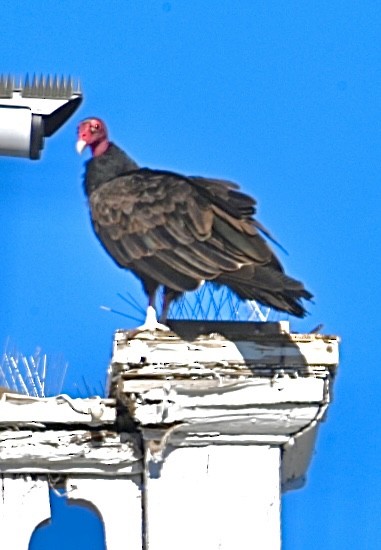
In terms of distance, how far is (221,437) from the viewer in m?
10.4

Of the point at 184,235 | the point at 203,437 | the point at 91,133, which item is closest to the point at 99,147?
the point at 91,133

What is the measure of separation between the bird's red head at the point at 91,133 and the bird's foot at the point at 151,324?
7.20 ft

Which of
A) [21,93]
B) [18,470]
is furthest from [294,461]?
[21,93]

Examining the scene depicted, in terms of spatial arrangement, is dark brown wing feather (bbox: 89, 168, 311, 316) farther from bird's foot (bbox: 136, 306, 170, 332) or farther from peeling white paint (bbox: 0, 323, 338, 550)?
peeling white paint (bbox: 0, 323, 338, 550)

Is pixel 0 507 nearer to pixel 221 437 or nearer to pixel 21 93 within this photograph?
pixel 221 437

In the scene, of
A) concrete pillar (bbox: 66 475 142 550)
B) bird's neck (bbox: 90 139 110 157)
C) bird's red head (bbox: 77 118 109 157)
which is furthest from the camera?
bird's red head (bbox: 77 118 109 157)

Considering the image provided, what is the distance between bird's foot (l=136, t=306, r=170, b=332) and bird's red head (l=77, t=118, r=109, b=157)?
2.19m

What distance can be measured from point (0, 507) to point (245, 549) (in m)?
1.51

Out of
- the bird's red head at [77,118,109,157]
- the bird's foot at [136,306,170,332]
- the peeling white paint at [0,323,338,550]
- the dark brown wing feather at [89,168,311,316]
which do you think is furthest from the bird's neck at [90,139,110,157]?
the peeling white paint at [0,323,338,550]

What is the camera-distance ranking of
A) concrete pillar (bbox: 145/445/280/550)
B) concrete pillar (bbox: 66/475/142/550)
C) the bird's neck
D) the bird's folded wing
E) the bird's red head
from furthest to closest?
the bird's red head → the bird's neck → the bird's folded wing → concrete pillar (bbox: 66/475/142/550) → concrete pillar (bbox: 145/445/280/550)

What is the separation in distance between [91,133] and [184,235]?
196cm

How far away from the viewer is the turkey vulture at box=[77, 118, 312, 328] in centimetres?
1048

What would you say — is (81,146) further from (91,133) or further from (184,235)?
(184,235)

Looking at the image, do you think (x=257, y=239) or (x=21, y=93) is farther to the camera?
(x=21, y=93)
